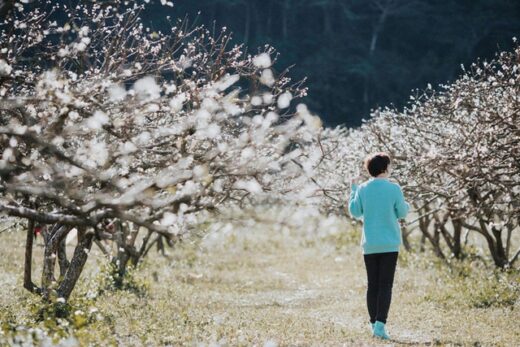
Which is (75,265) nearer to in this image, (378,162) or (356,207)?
(356,207)

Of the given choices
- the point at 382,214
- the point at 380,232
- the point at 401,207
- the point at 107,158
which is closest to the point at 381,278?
the point at 380,232

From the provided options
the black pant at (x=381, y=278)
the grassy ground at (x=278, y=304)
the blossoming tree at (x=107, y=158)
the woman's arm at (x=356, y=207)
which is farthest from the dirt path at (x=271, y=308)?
the woman's arm at (x=356, y=207)

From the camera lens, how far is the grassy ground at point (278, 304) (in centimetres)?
700

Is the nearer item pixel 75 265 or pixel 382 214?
pixel 382 214

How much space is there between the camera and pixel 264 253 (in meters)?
20.8

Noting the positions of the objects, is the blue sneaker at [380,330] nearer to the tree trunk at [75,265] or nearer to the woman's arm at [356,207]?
the woman's arm at [356,207]

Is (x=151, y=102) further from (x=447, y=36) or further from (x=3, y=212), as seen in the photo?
(x=447, y=36)

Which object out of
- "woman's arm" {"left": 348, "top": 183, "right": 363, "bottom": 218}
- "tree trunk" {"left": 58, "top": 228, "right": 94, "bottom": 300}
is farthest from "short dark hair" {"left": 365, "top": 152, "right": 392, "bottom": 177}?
"tree trunk" {"left": 58, "top": 228, "right": 94, "bottom": 300}

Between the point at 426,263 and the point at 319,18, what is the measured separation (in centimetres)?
5698

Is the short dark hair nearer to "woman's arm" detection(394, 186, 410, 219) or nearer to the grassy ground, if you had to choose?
"woman's arm" detection(394, 186, 410, 219)

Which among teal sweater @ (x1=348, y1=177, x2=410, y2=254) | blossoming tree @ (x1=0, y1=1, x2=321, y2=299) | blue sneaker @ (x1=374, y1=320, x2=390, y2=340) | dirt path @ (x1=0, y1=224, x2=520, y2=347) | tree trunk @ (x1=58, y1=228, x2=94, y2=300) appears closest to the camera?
blossoming tree @ (x1=0, y1=1, x2=321, y2=299)

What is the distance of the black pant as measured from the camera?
6.72m

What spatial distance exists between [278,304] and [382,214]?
15.8 feet

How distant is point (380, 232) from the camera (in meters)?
6.71
